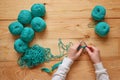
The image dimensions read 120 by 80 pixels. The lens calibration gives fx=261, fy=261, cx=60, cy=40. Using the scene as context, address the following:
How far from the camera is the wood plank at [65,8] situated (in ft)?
4.94

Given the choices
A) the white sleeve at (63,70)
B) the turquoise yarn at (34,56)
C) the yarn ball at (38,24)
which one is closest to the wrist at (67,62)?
the white sleeve at (63,70)

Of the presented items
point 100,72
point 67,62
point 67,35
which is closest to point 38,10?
point 67,35

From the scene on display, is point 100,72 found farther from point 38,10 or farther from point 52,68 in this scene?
point 38,10

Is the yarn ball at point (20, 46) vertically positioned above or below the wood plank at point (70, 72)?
above

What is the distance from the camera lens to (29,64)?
1.50 meters

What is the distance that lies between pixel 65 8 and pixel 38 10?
162 millimetres

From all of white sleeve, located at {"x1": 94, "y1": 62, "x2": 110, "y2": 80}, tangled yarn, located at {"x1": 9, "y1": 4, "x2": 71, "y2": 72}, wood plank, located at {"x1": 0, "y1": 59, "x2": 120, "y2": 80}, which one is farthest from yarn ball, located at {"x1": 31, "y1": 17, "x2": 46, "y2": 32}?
white sleeve, located at {"x1": 94, "y1": 62, "x2": 110, "y2": 80}

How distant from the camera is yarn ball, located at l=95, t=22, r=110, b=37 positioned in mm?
1442

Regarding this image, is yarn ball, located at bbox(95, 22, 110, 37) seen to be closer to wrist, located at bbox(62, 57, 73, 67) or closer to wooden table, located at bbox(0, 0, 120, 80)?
wooden table, located at bbox(0, 0, 120, 80)

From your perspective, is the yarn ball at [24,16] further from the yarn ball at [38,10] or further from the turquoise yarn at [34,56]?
the turquoise yarn at [34,56]

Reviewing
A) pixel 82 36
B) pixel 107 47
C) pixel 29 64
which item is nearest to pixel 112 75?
pixel 107 47

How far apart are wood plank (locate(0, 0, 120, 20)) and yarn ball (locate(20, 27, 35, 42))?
0.13 meters

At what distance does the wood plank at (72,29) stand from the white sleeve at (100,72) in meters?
0.17

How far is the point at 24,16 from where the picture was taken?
1.47 meters
